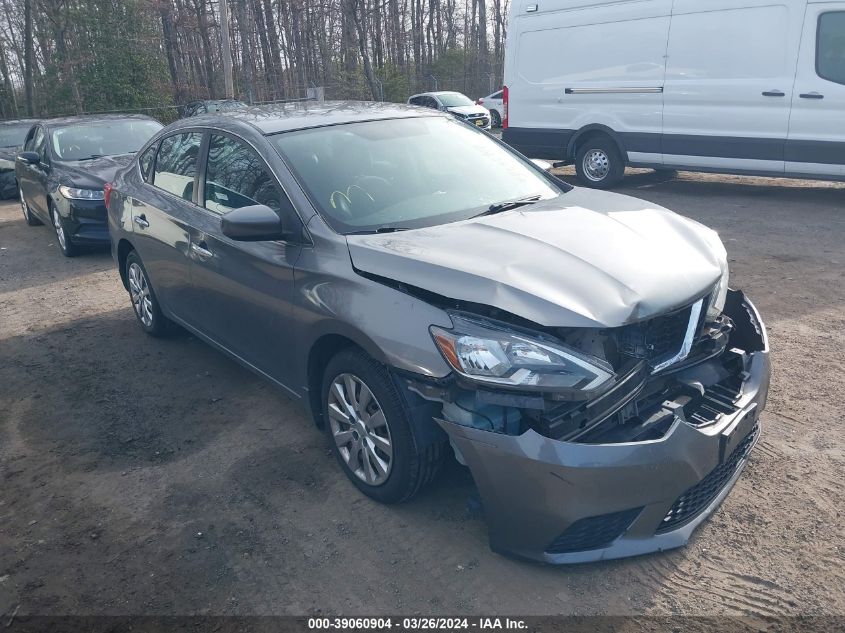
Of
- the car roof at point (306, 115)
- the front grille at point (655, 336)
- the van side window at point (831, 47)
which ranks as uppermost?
the van side window at point (831, 47)

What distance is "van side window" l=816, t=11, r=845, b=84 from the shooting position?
8.68m

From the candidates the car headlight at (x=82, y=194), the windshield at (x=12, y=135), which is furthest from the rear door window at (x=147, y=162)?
the windshield at (x=12, y=135)

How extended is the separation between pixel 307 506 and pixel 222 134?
2.29 meters

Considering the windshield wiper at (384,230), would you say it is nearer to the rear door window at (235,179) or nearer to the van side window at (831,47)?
the rear door window at (235,179)

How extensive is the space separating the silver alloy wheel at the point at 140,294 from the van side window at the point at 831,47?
26.8ft

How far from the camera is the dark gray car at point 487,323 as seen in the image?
8.98 feet

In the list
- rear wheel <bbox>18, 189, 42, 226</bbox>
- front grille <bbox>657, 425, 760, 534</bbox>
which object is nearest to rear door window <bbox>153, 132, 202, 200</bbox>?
front grille <bbox>657, 425, 760, 534</bbox>

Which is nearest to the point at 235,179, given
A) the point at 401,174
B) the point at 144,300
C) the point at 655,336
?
the point at 401,174

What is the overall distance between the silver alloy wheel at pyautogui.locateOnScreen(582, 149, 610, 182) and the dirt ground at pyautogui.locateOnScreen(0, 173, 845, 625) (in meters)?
6.05

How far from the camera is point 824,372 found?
4508 mm

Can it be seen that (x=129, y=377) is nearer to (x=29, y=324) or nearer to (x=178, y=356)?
(x=178, y=356)

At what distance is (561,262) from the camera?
306 cm

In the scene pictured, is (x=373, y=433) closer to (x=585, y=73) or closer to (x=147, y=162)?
(x=147, y=162)

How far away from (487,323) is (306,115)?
2.19m
